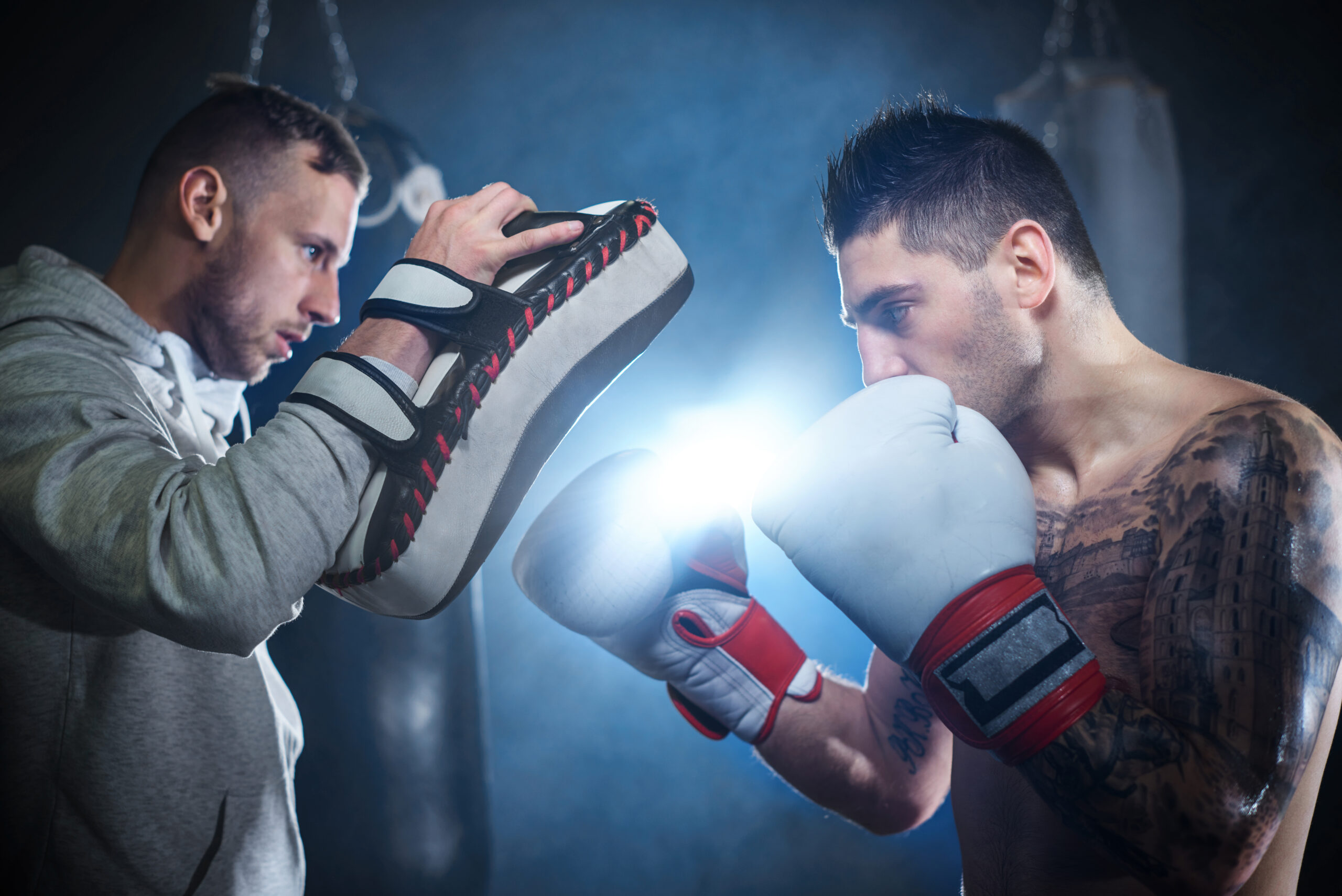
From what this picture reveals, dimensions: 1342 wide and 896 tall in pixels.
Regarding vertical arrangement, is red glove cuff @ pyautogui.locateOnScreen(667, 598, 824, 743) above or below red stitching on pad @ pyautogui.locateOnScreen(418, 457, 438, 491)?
below

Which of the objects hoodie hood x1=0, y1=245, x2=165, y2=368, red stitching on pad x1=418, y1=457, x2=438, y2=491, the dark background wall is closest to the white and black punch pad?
red stitching on pad x1=418, y1=457, x2=438, y2=491

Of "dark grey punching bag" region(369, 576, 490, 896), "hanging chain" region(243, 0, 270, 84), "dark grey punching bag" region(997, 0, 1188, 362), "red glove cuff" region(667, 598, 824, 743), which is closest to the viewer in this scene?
"red glove cuff" region(667, 598, 824, 743)

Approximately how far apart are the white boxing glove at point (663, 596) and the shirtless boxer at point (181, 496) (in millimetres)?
336

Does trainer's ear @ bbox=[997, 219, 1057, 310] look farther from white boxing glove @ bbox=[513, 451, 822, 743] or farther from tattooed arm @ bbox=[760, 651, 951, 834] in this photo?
tattooed arm @ bbox=[760, 651, 951, 834]

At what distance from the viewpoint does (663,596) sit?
36.2 inches

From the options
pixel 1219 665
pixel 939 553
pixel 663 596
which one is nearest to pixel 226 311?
pixel 663 596

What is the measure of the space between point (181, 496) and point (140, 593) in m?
0.09

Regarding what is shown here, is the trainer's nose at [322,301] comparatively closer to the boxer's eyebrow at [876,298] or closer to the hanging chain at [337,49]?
A: the boxer's eyebrow at [876,298]

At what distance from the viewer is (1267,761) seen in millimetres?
553

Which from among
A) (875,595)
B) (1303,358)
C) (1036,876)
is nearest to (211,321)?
(875,595)

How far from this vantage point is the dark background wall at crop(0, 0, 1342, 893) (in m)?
1.79

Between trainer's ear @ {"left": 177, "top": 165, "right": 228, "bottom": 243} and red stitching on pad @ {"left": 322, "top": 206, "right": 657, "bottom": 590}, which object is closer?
red stitching on pad @ {"left": 322, "top": 206, "right": 657, "bottom": 590}

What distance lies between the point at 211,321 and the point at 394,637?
36.8 inches

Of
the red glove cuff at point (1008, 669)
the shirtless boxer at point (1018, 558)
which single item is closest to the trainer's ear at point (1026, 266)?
the shirtless boxer at point (1018, 558)
